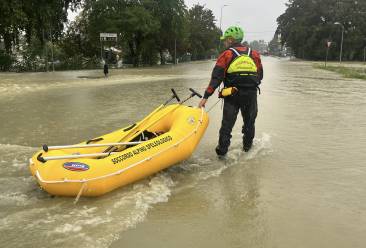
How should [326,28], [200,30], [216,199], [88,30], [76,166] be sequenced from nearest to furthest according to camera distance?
[76,166], [216,199], [88,30], [200,30], [326,28]

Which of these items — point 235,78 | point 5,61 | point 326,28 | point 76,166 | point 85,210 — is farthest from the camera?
point 326,28

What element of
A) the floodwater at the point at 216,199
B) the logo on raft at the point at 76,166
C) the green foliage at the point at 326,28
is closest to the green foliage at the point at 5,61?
the floodwater at the point at 216,199

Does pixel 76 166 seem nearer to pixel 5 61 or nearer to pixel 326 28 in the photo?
pixel 5 61

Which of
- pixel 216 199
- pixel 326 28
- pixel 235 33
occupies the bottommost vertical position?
pixel 216 199

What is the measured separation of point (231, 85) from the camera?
634 cm

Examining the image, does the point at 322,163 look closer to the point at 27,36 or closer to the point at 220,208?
the point at 220,208

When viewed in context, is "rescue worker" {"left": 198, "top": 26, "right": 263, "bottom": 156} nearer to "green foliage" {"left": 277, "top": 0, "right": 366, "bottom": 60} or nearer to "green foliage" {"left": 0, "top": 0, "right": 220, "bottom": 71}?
"green foliage" {"left": 0, "top": 0, "right": 220, "bottom": 71}

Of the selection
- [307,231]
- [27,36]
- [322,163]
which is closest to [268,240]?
[307,231]

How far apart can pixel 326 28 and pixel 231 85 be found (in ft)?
245

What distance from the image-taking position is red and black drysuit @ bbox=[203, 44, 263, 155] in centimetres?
623

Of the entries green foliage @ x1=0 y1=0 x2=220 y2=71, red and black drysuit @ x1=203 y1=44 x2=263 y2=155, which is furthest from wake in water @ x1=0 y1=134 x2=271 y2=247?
green foliage @ x1=0 y1=0 x2=220 y2=71

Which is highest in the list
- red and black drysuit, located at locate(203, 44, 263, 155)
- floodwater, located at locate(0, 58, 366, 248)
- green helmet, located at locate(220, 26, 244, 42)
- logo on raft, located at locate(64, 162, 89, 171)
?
green helmet, located at locate(220, 26, 244, 42)

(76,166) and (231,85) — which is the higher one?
(231,85)

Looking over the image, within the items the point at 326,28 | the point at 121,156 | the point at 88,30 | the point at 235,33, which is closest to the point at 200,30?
the point at 326,28
